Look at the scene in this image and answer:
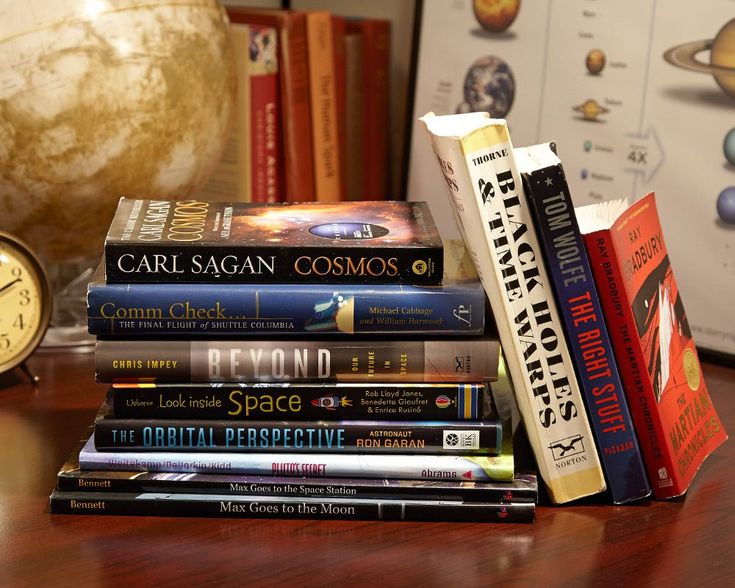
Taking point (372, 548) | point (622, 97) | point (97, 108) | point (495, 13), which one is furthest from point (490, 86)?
point (372, 548)

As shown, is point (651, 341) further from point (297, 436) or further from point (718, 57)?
point (718, 57)

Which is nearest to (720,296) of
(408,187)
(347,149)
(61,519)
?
(408,187)

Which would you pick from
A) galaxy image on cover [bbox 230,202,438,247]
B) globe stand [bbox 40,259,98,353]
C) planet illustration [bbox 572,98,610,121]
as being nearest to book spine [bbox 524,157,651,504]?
galaxy image on cover [bbox 230,202,438,247]

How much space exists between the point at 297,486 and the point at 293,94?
73 centimetres

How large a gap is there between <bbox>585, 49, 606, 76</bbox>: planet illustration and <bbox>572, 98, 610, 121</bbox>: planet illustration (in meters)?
0.03

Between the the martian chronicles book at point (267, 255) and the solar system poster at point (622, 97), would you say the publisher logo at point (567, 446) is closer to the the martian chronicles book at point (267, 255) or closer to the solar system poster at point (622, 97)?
the the martian chronicles book at point (267, 255)

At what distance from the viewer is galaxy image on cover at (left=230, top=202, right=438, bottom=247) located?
811 mm

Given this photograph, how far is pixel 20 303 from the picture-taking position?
1033 millimetres

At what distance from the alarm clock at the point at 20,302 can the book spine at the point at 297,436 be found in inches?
10.8

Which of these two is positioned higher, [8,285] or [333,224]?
[333,224]

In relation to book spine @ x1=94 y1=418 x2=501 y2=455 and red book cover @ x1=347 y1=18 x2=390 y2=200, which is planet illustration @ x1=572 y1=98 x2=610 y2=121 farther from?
book spine @ x1=94 y1=418 x2=501 y2=455

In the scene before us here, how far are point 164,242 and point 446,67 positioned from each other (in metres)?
0.72

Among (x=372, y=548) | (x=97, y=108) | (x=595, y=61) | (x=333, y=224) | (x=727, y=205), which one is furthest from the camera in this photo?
(x=595, y=61)

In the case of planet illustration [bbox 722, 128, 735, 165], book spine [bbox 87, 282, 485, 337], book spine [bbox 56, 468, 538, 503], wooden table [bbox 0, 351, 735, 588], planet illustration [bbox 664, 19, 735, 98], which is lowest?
wooden table [bbox 0, 351, 735, 588]
